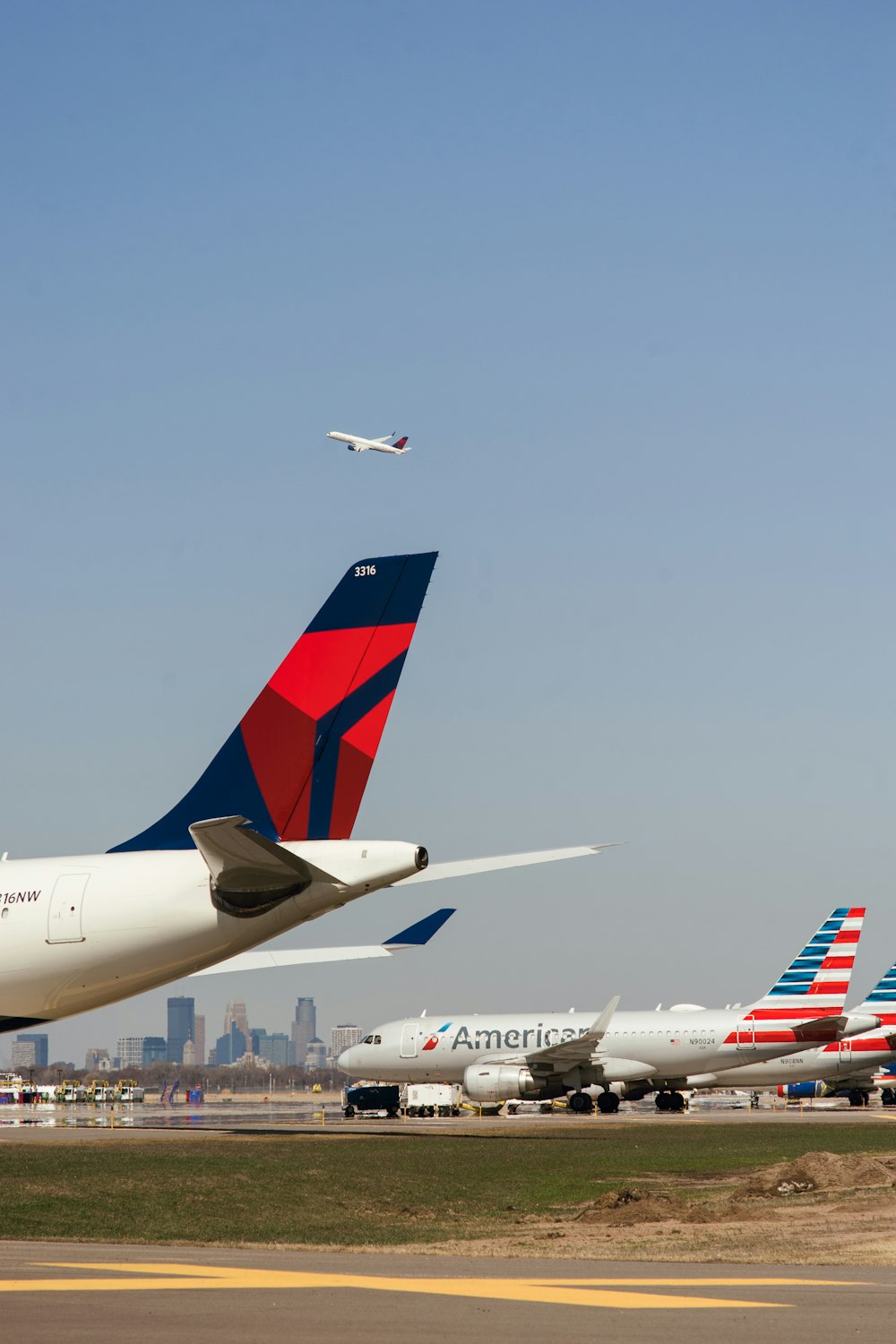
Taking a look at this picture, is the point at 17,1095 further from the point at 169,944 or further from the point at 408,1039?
the point at 169,944

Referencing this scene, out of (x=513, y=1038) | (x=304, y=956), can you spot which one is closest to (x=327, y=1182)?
(x=304, y=956)

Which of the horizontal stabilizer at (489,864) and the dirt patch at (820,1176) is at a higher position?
the horizontal stabilizer at (489,864)

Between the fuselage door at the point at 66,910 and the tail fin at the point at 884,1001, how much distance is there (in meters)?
51.6

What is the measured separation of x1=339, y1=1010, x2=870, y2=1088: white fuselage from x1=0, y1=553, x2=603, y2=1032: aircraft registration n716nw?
125 ft

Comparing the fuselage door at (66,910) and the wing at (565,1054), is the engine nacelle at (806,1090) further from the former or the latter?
the fuselage door at (66,910)

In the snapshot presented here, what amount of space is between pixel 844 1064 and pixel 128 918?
5013 centimetres

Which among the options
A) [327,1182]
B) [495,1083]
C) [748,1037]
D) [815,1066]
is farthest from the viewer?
[815,1066]

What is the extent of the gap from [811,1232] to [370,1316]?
9.74m

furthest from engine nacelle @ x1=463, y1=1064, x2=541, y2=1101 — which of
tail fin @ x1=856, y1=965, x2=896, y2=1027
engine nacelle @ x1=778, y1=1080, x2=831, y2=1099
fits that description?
engine nacelle @ x1=778, y1=1080, x2=831, y2=1099

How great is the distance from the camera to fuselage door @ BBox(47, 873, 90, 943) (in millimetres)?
17641

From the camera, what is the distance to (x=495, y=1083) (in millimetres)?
52344

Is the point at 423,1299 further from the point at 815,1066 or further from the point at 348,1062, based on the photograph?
the point at 815,1066

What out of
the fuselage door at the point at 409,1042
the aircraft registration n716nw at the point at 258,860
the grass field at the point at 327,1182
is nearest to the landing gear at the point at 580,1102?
the fuselage door at the point at 409,1042

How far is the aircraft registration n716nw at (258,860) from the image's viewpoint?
55.1 ft
